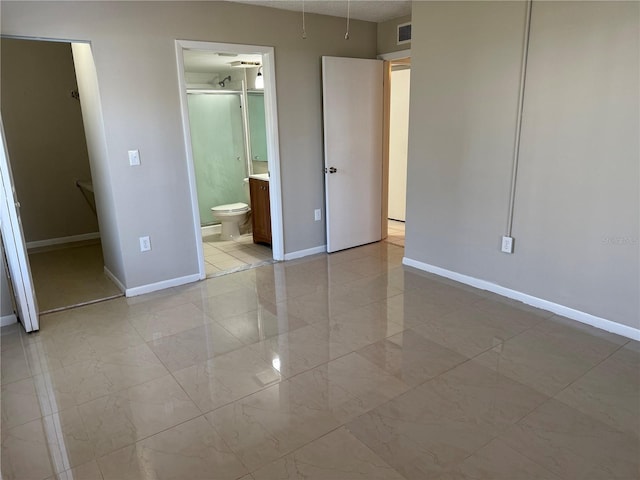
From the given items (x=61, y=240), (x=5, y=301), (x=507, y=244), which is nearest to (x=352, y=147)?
(x=507, y=244)

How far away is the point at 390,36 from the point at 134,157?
110 inches


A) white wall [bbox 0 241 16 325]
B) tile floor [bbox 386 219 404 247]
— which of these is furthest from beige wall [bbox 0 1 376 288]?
tile floor [bbox 386 219 404 247]

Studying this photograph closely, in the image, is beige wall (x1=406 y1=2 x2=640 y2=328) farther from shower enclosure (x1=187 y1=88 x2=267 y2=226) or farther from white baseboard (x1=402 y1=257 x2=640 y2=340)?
shower enclosure (x1=187 y1=88 x2=267 y2=226)

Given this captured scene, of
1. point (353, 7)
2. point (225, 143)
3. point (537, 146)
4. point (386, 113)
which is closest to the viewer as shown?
point (537, 146)

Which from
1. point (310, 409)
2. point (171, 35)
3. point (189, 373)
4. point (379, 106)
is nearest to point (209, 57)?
point (171, 35)

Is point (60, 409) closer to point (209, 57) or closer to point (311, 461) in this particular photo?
point (311, 461)

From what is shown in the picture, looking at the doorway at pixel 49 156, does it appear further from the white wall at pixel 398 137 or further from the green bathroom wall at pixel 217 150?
the white wall at pixel 398 137

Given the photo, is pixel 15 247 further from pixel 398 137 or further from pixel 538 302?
pixel 398 137

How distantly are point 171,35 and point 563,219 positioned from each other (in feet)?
10.5

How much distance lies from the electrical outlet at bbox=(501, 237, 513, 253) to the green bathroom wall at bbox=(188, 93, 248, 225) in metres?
3.69

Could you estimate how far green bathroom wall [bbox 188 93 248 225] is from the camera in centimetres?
561

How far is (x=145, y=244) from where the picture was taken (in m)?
3.60

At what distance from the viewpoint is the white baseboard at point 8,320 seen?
10.2 feet

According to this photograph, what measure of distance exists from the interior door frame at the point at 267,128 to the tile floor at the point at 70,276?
0.92 metres
